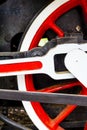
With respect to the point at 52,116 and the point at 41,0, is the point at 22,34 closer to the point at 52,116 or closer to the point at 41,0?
the point at 41,0

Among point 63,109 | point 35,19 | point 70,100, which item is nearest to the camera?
point 70,100

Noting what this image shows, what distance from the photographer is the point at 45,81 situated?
1465 mm

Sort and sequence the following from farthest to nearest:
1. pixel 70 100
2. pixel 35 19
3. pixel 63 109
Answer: pixel 63 109
pixel 35 19
pixel 70 100

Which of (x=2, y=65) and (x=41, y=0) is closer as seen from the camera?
(x=2, y=65)

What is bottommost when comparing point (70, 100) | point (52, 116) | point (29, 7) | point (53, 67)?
point (52, 116)

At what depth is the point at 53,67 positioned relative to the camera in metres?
1.22

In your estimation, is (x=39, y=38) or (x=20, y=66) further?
(x=39, y=38)

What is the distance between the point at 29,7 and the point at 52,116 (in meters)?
0.52

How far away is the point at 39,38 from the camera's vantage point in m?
1.35

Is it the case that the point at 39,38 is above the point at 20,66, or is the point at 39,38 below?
above

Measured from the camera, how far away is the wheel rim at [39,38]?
1.29 metres

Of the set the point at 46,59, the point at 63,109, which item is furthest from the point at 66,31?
the point at 63,109

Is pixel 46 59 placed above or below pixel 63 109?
above

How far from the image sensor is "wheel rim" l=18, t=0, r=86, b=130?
4.24ft
